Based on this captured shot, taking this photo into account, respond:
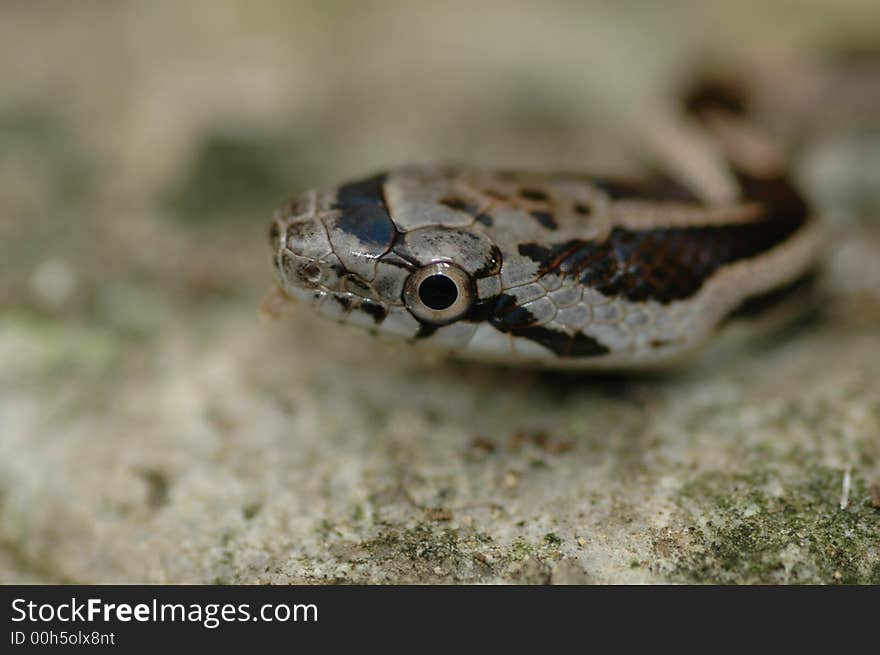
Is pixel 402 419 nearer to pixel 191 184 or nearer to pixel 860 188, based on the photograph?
pixel 191 184

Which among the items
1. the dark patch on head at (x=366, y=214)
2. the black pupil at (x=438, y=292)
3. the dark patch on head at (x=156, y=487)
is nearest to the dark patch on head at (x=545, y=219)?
the black pupil at (x=438, y=292)

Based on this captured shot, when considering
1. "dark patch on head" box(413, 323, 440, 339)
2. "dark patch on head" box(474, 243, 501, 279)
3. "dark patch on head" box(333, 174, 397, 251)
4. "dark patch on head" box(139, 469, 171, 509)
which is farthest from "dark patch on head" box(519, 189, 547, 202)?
"dark patch on head" box(139, 469, 171, 509)

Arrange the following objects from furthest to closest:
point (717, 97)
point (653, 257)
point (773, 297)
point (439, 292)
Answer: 1. point (717, 97)
2. point (773, 297)
3. point (653, 257)
4. point (439, 292)

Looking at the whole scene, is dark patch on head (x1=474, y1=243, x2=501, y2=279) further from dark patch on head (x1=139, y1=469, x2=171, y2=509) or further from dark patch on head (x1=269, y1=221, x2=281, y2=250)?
dark patch on head (x1=139, y1=469, x2=171, y2=509)

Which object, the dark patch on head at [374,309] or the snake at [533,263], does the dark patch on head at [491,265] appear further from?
the dark patch on head at [374,309]

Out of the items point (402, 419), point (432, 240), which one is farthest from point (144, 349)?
point (432, 240)

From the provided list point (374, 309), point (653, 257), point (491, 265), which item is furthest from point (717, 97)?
point (374, 309)

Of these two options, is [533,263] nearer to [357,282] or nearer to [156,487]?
[357,282]
